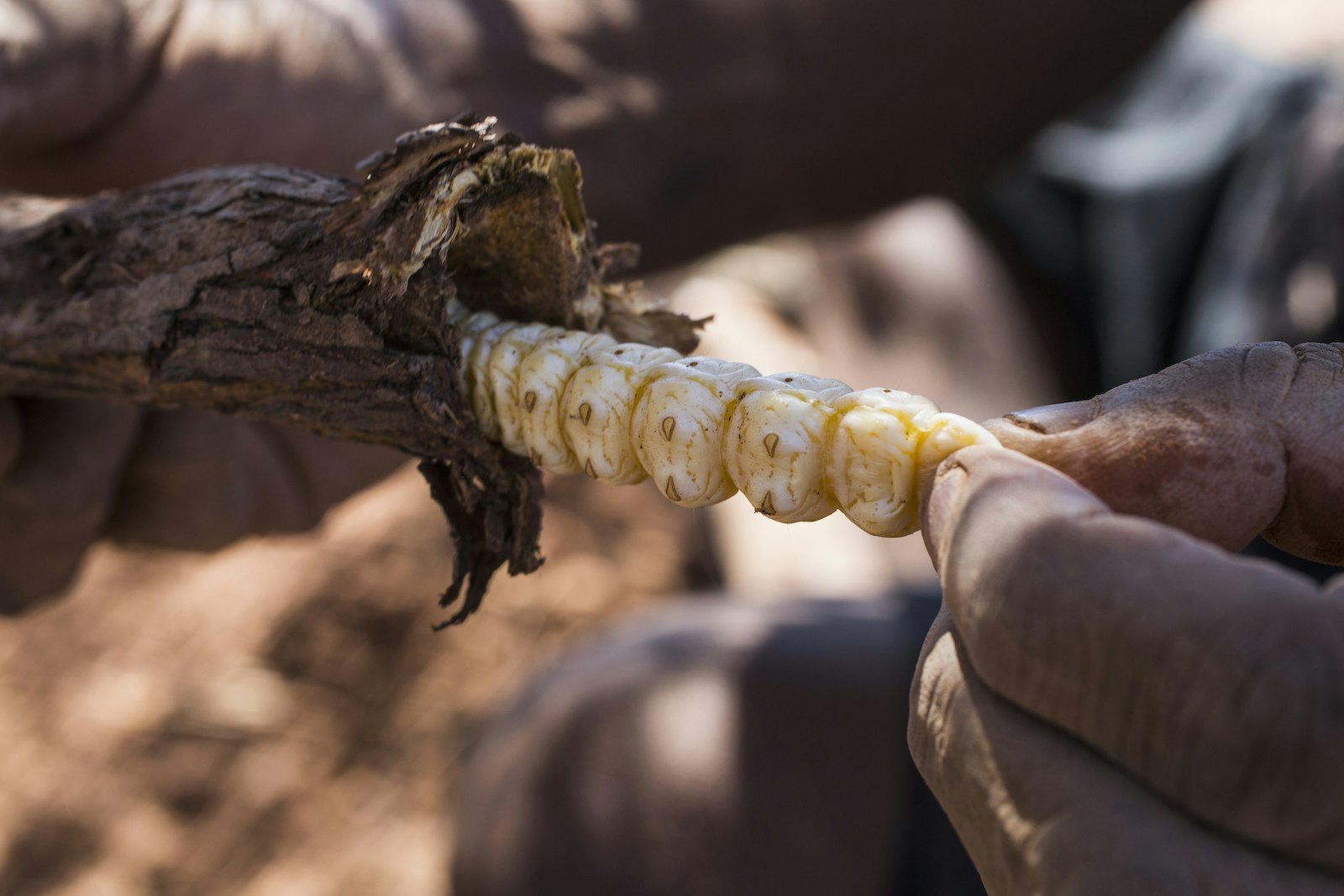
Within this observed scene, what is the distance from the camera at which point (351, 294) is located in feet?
2.33

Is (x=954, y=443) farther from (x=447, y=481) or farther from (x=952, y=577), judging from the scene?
(x=447, y=481)

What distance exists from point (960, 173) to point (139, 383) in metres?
1.66

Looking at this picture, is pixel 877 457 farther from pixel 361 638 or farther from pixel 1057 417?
pixel 361 638

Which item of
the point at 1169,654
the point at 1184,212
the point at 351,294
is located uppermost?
the point at 351,294

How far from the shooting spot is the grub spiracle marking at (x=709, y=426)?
0.62 metres

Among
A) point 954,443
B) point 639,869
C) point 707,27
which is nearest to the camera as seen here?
point 954,443

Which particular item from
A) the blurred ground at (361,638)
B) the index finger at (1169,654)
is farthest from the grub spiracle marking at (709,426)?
the blurred ground at (361,638)

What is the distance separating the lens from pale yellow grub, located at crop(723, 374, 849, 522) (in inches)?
24.7

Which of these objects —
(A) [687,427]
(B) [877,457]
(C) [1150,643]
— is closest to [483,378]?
(A) [687,427]

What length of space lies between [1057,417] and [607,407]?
0.93 ft

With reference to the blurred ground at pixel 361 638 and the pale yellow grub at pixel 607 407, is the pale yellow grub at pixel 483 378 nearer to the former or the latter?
the pale yellow grub at pixel 607 407

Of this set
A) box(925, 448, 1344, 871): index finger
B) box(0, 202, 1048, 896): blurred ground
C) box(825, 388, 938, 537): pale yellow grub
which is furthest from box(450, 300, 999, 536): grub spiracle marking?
box(0, 202, 1048, 896): blurred ground

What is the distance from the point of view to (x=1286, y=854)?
0.44 m

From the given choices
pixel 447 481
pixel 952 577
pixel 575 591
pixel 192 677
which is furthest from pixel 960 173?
pixel 192 677
